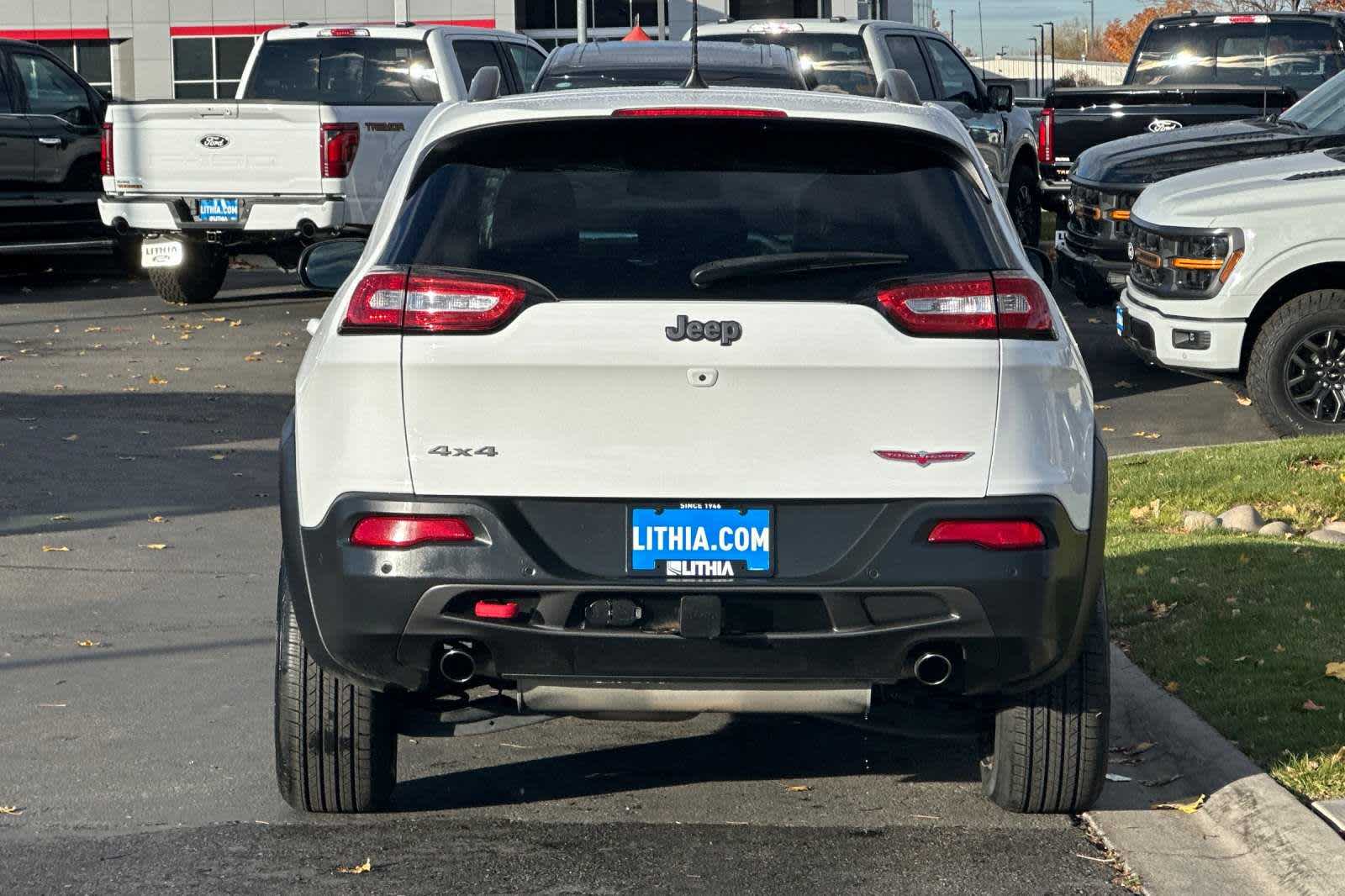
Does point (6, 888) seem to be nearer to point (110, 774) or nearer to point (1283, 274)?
point (110, 774)

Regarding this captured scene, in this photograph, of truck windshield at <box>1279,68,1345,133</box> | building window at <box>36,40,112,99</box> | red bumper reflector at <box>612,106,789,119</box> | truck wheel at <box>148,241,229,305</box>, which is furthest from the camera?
building window at <box>36,40,112,99</box>

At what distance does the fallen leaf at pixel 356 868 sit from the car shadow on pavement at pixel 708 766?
0.46m

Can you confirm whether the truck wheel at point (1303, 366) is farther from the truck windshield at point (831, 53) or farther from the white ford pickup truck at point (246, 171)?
the truck windshield at point (831, 53)

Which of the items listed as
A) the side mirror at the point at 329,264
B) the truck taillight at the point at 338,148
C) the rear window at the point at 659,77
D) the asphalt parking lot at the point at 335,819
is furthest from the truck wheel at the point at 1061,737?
the truck taillight at the point at 338,148

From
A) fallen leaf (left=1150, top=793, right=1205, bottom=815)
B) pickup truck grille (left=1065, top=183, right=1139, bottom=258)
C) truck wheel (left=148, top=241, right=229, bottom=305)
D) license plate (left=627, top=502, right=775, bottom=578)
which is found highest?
license plate (left=627, top=502, right=775, bottom=578)

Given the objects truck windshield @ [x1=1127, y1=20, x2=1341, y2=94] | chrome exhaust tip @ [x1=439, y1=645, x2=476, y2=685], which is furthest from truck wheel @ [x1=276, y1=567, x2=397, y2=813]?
truck windshield @ [x1=1127, y1=20, x2=1341, y2=94]

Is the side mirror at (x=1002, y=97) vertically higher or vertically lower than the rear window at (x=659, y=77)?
lower

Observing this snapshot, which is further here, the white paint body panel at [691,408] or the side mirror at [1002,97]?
the side mirror at [1002,97]

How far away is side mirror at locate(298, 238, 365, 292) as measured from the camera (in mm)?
5820

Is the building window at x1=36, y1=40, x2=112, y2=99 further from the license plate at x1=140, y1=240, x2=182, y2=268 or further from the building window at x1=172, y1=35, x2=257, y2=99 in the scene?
the license plate at x1=140, y1=240, x2=182, y2=268

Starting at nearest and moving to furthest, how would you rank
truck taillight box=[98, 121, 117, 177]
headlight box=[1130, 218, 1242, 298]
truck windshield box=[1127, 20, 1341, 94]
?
headlight box=[1130, 218, 1242, 298]
truck taillight box=[98, 121, 117, 177]
truck windshield box=[1127, 20, 1341, 94]

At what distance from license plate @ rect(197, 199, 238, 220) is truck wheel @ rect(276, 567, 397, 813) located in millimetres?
11817

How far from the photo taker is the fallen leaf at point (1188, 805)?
17.3ft

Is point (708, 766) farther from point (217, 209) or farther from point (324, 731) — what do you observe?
point (217, 209)
